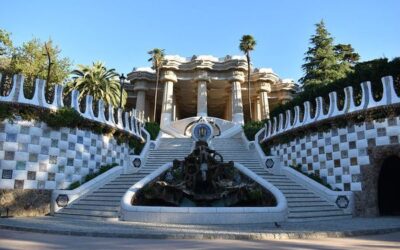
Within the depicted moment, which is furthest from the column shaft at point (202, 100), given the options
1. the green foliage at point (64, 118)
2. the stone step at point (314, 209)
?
the stone step at point (314, 209)

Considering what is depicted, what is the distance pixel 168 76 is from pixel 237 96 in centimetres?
920

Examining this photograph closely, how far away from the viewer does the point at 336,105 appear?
1750 cm

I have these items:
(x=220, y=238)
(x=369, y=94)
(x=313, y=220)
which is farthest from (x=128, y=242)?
(x=369, y=94)

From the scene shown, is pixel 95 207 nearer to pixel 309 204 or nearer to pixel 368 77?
pixel 309 204

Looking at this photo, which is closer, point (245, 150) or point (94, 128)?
point (94, 128)

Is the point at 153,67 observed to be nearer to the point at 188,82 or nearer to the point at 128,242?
the point at 188,82

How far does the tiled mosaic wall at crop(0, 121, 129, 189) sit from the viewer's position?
14953mm

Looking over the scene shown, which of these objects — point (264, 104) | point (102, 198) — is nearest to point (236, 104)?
point (264, 104)

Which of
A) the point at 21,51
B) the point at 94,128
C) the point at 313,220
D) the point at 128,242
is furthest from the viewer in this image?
the point at 21,51

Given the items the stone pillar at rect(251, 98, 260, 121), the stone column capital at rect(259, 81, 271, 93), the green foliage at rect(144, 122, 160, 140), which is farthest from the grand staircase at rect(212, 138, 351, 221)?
the stone pillar at rect(251, 98, 260, 121)

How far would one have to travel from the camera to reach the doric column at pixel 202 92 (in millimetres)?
46228

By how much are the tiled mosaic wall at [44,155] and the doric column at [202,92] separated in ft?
91.6

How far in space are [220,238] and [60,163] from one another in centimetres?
1009

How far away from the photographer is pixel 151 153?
78.2 ft
